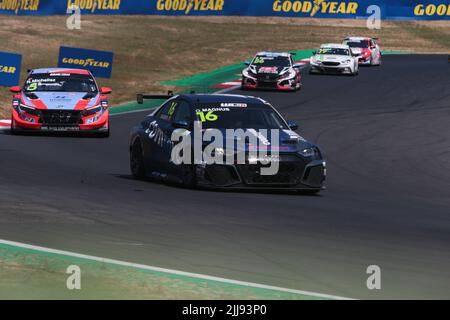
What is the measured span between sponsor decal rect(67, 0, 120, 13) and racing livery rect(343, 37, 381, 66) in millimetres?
11774

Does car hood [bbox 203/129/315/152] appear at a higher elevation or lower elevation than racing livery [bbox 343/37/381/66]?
lower

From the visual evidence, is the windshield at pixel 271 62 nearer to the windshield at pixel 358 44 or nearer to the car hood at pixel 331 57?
the car hood at pixel 331 57

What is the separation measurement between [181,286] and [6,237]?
8.44ft

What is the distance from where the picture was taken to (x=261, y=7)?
52875 mm

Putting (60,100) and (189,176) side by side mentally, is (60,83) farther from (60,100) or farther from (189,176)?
(189,176)

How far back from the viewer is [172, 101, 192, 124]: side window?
1547 cm

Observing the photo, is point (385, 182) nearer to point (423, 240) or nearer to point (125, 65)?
point (423, 240)

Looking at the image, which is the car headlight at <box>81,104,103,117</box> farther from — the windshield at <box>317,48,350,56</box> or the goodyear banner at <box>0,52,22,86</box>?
the windshield at <box>317,48,350,56</box>

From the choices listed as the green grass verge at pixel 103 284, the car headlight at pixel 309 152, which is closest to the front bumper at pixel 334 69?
the car headlight at pixel 309 152

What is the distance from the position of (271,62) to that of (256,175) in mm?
20732

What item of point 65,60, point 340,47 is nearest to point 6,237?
point 65,60

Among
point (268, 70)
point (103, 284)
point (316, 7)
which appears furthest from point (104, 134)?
point (316, 7)

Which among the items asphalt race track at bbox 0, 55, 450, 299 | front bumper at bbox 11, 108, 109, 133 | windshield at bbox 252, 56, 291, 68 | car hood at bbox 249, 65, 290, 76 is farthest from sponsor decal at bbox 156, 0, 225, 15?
front bumper at bbox 11, 108, 109, 133

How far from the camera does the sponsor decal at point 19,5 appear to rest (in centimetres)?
4872
